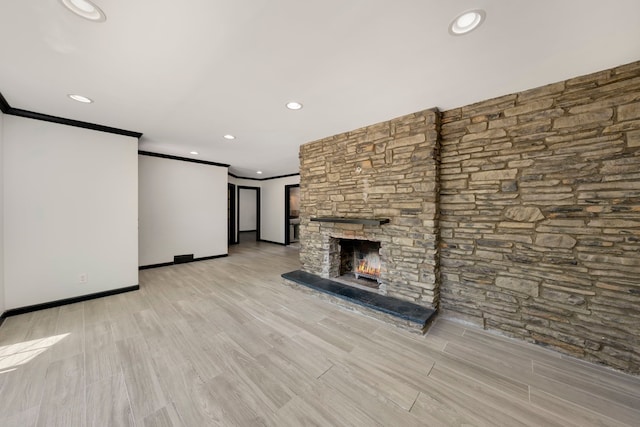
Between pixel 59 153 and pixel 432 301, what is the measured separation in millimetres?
5200

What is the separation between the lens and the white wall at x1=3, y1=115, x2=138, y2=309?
267 centimetres

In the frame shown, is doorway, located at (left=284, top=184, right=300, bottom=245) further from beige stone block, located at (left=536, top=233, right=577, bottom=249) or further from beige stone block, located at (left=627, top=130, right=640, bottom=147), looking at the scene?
beige stone block, located at (left=627, top=130, right=640, bottom=147)

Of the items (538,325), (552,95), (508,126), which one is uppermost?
(552,95)

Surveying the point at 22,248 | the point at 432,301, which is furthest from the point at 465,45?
the point at 22,248

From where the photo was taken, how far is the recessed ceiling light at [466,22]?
1278 mm

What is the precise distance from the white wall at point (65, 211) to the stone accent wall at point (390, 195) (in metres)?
3.06

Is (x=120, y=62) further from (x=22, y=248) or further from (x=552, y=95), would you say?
(x=552, y=95)

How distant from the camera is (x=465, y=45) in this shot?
60.1 inches

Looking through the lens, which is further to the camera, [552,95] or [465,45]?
[552,95]

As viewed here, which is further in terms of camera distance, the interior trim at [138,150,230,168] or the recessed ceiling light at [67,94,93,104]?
the interior trim at [138,150,230,168]

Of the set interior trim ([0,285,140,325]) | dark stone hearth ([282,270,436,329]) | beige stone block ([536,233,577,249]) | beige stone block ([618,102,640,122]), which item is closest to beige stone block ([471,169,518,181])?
beige stone block ([536,233,577,249])

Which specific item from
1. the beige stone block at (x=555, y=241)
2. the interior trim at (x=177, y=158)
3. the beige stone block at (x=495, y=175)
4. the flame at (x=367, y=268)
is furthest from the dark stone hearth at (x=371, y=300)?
the interior trim at (x=177, y=158)

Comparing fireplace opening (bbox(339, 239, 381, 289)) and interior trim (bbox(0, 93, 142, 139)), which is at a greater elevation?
interior trim (bbox(0, 93, 142, 139))

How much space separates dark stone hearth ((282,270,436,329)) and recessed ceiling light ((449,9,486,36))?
8.20 ft
